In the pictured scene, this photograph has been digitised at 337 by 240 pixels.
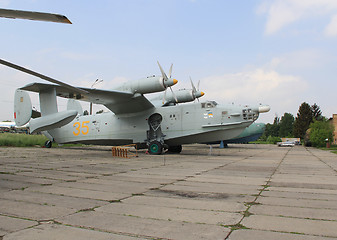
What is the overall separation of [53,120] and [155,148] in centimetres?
681

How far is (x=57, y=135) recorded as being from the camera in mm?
22500

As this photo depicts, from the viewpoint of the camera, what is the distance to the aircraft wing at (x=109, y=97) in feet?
50.1

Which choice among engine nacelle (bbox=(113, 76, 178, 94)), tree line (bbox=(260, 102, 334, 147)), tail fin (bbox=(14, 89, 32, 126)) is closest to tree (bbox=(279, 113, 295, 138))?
tree line (bbox=(260, 102, 334, 147))

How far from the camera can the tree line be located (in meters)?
42.3

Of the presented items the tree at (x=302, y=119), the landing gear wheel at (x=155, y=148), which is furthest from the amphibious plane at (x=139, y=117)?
the tree at (x=302, y=119)

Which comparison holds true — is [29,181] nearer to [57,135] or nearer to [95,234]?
[95,234]

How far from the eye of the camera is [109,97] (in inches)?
666

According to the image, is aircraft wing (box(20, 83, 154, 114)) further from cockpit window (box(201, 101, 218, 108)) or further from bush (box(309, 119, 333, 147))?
bush (box(309, 119, 333, 147))

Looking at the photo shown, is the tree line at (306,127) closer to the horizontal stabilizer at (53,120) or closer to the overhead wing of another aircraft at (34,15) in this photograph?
the horizontal stabilizer at (53,120)

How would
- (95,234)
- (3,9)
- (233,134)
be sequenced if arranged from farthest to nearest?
1. (233,134)
2. (3,9)
3. (95,234)

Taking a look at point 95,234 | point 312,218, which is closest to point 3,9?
point 95,234

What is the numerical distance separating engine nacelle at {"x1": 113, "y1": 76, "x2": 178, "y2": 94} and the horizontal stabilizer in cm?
337

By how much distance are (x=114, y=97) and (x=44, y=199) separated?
12.3 meters

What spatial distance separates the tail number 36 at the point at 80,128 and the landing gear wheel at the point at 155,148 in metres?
5.57
